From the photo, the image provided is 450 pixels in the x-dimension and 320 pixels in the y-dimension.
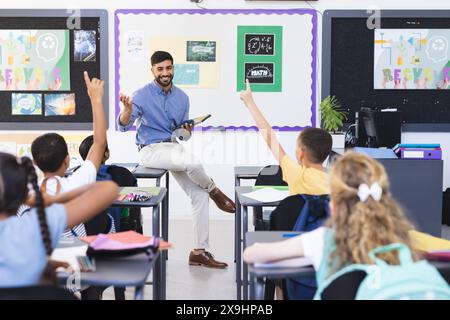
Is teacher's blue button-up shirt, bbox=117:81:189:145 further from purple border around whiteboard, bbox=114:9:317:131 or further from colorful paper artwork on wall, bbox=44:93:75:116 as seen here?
colorful paper artwork on wall, bbox=44:93:75:116

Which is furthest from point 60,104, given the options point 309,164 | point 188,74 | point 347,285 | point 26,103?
point 347,285

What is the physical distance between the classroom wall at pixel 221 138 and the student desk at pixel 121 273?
4.20m

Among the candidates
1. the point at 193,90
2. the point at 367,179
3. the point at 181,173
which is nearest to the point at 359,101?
the point at 193,90

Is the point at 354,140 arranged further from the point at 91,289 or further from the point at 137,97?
the point at 91,289

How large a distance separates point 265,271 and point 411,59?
481cm

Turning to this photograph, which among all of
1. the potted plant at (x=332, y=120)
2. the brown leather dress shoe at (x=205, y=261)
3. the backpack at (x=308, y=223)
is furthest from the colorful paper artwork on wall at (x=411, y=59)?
the backpack at (x=308, y=223)

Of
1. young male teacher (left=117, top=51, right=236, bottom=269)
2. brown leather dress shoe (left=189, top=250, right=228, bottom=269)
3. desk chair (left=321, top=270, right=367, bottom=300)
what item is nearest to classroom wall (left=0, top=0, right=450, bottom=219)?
young male teacher (left=117, top=51, right=236, bottom=269)

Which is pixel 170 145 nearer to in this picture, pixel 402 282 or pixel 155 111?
pixel 155 111

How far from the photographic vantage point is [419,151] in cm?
485

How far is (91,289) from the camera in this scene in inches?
117

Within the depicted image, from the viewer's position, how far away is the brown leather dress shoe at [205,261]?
15.0ft

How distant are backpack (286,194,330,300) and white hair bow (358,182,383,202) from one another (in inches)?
22.4

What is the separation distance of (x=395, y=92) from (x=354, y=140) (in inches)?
29.9

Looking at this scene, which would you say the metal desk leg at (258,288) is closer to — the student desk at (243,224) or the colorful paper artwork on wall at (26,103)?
the student desk at (243,224)
